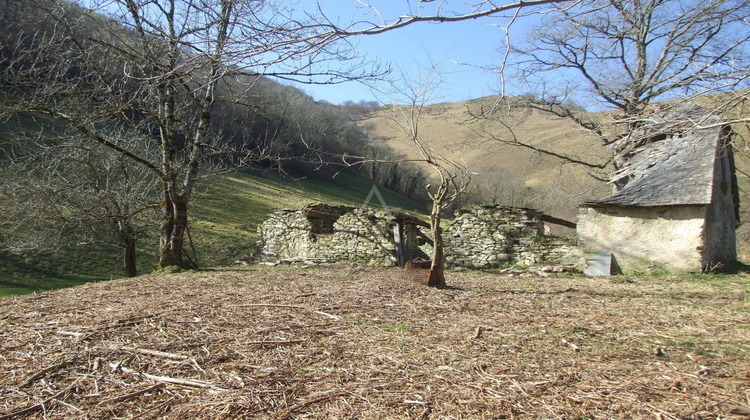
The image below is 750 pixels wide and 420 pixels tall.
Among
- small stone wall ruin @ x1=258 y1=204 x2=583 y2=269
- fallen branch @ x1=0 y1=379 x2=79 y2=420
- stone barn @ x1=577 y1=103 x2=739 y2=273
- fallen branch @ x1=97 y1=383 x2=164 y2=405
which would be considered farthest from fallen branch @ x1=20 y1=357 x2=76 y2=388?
small stone wall ruin @ x1=258 y1=204 x2=583 y2=269

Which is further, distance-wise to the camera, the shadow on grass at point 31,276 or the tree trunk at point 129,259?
the shadow on grass at point 31,276

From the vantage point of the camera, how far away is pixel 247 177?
3712cm

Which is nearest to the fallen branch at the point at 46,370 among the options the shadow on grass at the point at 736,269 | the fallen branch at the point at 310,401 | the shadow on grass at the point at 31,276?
the fallen branch at the point at 310,401

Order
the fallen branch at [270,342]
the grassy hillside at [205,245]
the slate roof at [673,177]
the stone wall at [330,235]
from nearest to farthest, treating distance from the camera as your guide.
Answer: the fallen branch at [270,342], the slate roof at [673,177], the stone wall at [330,235], the grassy hillside at [205,245]

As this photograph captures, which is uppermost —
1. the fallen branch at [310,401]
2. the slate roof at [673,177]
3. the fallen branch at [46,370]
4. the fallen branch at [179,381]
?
the slate roof at [673,177]

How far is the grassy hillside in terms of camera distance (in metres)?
12.9

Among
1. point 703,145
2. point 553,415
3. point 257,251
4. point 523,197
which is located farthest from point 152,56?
point 523,197

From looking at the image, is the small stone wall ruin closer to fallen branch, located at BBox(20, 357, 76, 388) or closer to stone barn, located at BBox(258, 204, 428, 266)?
stone barn, located at BBox(258, 204, 428, 266)

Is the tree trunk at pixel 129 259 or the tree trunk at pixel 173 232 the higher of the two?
the tree trunk at pixel 173 232

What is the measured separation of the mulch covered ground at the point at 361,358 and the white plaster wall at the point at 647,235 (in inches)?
198

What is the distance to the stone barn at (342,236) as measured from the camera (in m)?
12.4

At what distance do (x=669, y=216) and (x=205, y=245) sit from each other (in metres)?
15.5

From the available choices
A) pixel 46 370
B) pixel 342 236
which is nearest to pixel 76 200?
Answer: pixel 342 236

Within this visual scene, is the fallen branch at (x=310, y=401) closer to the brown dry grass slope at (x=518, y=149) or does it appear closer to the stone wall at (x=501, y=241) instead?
the brown dry grass slope at (x=518, y=149)
